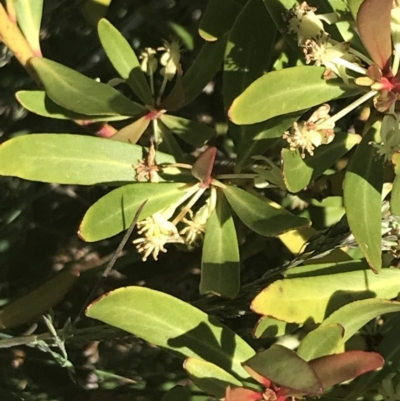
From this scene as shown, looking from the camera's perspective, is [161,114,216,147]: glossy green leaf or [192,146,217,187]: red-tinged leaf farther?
[161,114,216,147]: glossy green leaf

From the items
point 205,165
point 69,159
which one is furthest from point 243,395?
point 69,159

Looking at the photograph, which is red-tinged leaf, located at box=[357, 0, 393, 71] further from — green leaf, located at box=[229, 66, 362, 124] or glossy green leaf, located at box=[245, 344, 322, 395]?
glossy green leaf, located at box=[245, 344, 322, 395]

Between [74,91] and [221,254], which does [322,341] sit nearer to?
[221,254]

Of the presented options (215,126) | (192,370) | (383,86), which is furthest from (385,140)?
(215,126)

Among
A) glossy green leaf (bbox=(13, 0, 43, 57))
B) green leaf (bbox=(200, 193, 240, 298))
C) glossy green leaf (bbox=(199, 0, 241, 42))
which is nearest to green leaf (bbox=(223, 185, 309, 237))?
green leaf (bbox=(200, 193, 240, 298))

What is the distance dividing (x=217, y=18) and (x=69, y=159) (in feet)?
1.02

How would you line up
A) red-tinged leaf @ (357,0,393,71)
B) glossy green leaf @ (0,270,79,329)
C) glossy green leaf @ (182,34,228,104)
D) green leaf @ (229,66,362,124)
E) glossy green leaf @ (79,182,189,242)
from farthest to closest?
glossy green leaf @ (0,270,79,329), glossy green leaf @ (182,34,228,104), glossy green leaf @ (79,182,189,242), green leaf @ (229,66,362,124), red-tinged leaf @ (357,0,393,71)

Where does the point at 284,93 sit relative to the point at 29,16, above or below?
below

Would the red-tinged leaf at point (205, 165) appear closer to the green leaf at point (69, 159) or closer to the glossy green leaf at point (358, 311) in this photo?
the green leaf at point (69, 159)

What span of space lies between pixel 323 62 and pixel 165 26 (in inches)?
22.0

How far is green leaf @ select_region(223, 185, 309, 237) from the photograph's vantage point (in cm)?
90

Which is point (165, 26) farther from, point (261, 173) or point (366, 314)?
point (366, 314)

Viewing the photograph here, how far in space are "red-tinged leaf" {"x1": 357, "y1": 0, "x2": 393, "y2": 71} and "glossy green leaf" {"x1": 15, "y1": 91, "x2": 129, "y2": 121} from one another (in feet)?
1.34

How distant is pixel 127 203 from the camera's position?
3.18 ft
